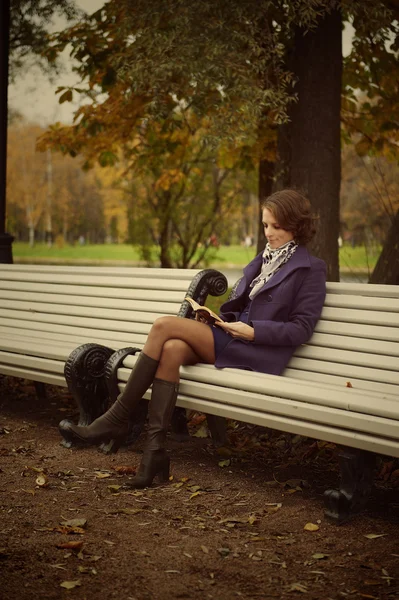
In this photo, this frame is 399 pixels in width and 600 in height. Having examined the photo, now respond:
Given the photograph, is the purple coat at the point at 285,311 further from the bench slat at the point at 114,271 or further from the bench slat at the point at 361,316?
the bench slat at the point at 114,271

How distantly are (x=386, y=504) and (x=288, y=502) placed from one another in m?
0.52

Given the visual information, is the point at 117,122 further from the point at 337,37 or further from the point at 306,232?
the point at 306,232

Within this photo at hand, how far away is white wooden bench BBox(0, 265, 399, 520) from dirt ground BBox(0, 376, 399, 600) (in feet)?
0.94

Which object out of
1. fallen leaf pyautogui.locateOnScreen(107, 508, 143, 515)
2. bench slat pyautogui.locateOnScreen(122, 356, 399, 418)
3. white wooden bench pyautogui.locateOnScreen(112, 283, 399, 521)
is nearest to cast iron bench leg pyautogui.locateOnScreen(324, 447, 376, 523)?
white wooden bench pyautogui.locateOnScreen(112, 283, 399, 521)

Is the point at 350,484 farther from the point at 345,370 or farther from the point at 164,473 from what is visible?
the point at 164,473

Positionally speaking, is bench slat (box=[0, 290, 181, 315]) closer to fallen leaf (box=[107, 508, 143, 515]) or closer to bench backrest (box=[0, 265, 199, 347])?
bench backrest (box=[0, 265, 199, 347])

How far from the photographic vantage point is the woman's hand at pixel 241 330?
14.4 ft

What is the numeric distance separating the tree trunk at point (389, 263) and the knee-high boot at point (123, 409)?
11.6ft

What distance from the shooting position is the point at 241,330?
4395 millimetres

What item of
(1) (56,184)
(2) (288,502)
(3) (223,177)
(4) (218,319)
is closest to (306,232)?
(4) (218,319)

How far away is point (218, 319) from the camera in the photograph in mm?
4578

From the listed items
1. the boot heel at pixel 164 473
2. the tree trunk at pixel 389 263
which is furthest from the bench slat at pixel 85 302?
the tree trunk at pixel 389 263

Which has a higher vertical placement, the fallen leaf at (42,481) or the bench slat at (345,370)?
the bench slat at (345,370)

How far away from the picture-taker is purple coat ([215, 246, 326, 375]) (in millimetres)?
4430
